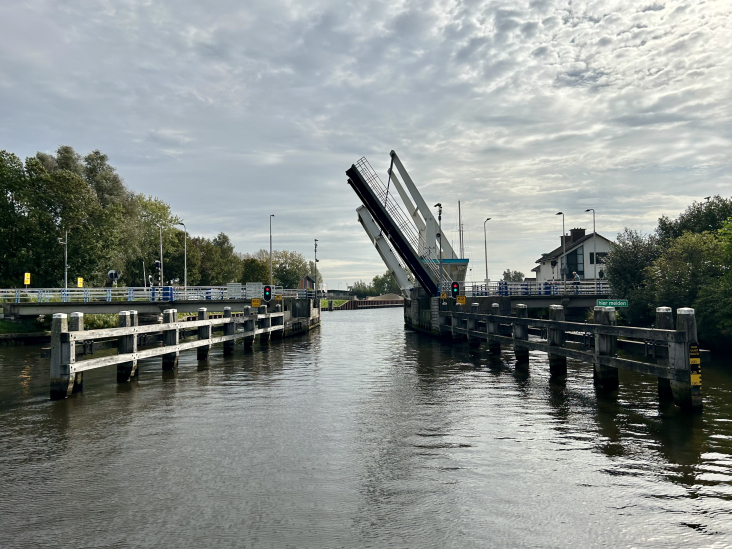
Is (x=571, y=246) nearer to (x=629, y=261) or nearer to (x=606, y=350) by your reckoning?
(x=629, y=261)

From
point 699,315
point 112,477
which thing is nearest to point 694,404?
point 112,477

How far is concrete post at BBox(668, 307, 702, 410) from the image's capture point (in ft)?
33.1

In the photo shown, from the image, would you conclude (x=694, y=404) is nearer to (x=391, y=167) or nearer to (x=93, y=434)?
(x=93, y=434)

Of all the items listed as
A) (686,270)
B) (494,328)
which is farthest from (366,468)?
(686,270)

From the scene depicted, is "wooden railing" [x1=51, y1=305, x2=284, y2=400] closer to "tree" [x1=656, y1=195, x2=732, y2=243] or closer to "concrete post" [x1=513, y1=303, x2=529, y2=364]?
"concrete post" [x1=513, y1=303, x2=529, y2=364]

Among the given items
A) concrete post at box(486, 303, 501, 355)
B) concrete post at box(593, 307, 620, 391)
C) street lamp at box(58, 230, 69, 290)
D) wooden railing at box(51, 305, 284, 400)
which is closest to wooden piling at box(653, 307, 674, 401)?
concrete post at box(593, 307, 620, 391)

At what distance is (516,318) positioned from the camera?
17.9 metres

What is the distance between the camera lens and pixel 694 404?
10289 millimetres

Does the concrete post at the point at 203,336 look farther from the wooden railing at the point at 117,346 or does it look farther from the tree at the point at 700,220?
the tree at the point at 700,220

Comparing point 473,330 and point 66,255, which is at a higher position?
point 66,255

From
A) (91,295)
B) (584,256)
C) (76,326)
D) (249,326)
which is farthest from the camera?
(584,256)

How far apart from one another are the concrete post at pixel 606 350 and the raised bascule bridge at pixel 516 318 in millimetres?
23

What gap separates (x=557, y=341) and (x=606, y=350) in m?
2.70

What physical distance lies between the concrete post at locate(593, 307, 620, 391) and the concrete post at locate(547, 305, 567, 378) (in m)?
2.23
